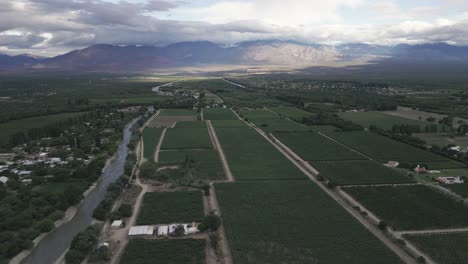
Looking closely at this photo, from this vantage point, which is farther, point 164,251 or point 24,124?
point 24,124

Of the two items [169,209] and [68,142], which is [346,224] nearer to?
[169,209]

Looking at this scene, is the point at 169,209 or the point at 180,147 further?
the point at 180,147

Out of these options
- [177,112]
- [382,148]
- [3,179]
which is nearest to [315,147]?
[382,148]

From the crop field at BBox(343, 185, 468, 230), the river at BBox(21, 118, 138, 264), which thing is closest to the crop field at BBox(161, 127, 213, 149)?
the river at BBox(21, 118, 138, 264)

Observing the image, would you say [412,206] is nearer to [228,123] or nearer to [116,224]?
[116,224]

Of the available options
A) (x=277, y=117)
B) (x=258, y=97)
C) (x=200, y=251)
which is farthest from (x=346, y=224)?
(x=258, y=97)
